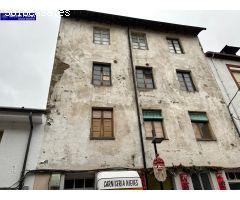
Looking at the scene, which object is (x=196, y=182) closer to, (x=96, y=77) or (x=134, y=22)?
(x=96, y=77)

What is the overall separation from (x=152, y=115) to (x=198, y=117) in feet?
8.49

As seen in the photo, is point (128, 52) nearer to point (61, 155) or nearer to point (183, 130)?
point (183, 130)

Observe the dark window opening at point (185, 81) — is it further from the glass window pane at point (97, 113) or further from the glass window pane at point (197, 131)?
the glass window pane at point (97, 113)

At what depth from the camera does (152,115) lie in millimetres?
9844

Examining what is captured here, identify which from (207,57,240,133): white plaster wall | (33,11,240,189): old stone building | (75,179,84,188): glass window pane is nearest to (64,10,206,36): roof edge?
(33,11,240,189): old stone building

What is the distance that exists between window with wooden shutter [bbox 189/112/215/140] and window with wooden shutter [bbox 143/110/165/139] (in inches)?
72.1

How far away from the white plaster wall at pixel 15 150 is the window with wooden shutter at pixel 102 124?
7.46 feet

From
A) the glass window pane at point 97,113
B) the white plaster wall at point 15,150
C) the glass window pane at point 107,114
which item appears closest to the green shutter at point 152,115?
the glass window pane at point 107,114

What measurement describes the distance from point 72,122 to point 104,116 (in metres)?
1.57

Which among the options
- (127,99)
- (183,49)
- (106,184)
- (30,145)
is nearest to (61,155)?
(30,145)

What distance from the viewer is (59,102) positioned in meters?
9.16

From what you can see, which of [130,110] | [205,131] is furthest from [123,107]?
[205,131]

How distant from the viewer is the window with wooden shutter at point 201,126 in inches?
388

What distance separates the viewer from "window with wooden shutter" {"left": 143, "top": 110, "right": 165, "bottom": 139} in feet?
30.6
